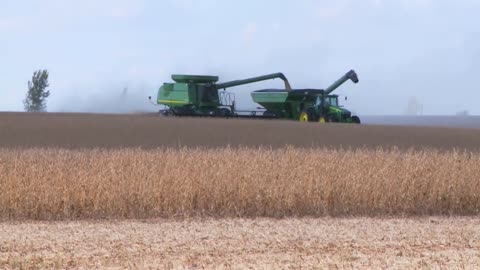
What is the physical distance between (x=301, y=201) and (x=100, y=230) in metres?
3.15

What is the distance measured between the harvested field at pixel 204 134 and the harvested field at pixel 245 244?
949 centimetres

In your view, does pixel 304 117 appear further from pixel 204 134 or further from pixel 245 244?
pixel 245 244

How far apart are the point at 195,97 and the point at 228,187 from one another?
60.0 ft

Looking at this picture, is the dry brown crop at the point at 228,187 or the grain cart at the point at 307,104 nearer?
the dry brown crop at the point at 228,187

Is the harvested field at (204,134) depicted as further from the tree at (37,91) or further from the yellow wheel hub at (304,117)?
the tree at (37,91)

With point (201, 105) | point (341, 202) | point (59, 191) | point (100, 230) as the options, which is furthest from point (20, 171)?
point (201, 105)

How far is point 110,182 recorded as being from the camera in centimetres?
1258

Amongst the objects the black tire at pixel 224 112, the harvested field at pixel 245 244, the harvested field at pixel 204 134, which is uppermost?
the black tire at pixel 224 112

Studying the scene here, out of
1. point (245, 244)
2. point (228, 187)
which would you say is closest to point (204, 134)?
point (228, 187)

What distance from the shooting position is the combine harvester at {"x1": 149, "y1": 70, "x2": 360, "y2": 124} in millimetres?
29938

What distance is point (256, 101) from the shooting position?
31562 millimetres

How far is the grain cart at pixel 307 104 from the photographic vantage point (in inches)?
1171

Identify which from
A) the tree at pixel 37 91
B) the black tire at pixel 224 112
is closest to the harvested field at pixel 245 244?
the black tire at pixel 224 112

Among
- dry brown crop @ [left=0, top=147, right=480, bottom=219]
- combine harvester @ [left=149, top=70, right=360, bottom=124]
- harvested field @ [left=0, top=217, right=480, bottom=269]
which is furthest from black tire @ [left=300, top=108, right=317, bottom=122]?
harvested field @ [left=0, top=217, right=480, bottom=269]
